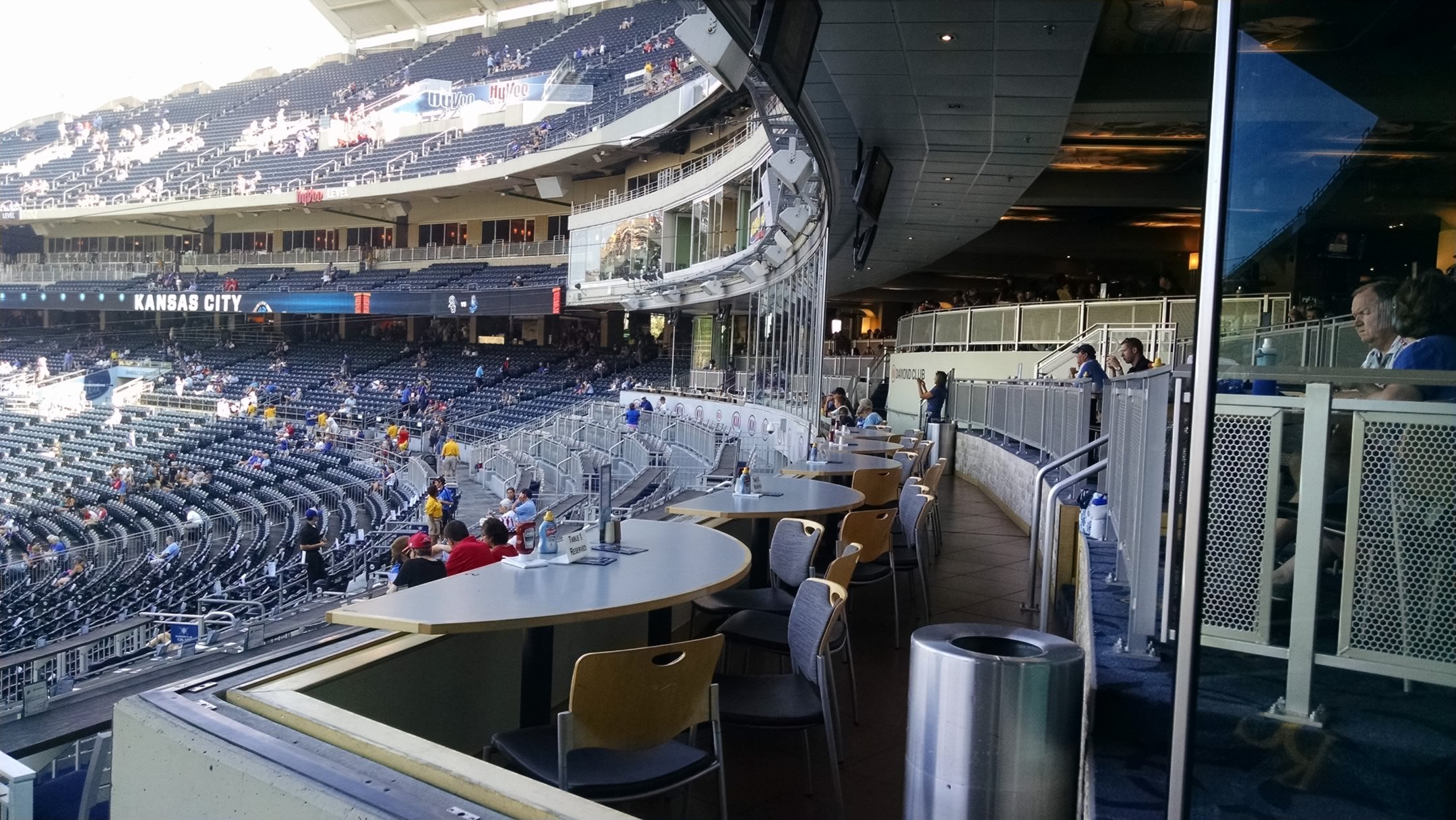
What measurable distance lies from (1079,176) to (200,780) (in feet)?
44.1

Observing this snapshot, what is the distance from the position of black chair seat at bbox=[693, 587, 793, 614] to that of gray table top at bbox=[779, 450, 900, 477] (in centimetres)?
194

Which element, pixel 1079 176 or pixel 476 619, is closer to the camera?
pixel 476 619

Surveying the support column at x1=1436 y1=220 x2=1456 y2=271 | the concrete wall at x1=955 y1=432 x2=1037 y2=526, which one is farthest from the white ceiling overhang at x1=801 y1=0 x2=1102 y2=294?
the support column at x1=1436 y1=220 x2=1456 y2=271

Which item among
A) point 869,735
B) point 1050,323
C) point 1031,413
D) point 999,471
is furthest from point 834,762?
point 1050,323

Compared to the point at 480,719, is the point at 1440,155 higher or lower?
higher

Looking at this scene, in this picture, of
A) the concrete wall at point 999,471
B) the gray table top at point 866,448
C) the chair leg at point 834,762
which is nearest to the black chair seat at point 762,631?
the chair leg at point 834,762

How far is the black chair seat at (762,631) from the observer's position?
3291 mm

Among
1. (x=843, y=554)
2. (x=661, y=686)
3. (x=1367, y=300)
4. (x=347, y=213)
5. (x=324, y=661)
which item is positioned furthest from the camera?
(x=347, y=213)

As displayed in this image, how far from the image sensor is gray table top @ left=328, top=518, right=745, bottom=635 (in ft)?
7.68

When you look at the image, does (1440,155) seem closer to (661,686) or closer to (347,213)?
(661,686)

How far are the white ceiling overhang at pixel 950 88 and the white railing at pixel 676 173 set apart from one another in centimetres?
789

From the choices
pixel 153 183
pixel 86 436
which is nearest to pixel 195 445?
pixel 86 436

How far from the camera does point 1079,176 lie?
44.0 ft

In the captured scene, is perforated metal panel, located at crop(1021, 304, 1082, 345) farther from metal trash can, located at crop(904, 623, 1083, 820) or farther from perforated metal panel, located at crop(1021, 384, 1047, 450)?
metal trash can, located at crop(904, 623, 1083, 820)
